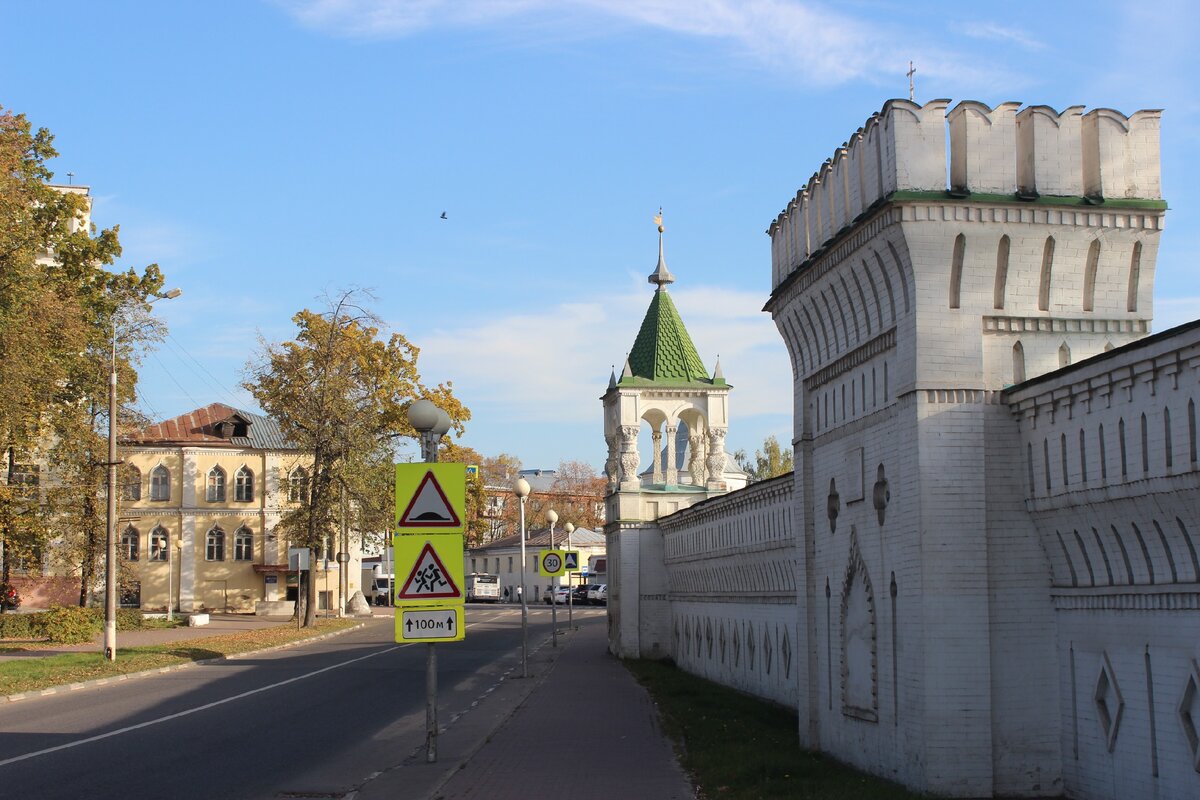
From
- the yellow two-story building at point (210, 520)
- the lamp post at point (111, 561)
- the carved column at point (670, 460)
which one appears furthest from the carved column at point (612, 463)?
the yellow two-story building at point (210, 520)

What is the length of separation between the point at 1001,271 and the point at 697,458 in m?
26.9

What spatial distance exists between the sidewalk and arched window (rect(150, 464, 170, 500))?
157 ft

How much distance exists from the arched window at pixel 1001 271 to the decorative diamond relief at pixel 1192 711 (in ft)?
13.0

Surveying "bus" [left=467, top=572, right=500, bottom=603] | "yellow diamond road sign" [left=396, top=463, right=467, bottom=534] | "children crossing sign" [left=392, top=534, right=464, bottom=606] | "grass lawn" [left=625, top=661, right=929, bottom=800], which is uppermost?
"yellow diamond road sign" [left=396, top=463, right=467, bottom=534]

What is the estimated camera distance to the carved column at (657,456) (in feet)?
122

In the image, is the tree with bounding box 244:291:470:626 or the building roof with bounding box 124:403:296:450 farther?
the building roof with bounding box 124:403:296:450

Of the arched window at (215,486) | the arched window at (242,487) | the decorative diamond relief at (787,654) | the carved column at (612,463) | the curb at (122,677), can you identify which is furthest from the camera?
the arched window at (242,487)

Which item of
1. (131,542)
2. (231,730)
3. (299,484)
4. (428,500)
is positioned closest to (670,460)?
(231,730)

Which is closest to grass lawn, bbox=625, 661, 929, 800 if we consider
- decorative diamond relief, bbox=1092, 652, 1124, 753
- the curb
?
decorative diamond relief, bbox=1092, 652, 1124, 753

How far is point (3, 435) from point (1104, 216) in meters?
33.3

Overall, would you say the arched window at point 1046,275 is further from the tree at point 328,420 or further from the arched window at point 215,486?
the arched window at point 215,486

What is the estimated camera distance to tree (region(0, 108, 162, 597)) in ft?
115

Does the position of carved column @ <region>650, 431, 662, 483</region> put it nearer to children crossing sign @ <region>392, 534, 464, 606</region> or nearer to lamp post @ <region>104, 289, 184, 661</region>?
lamp post @ <region>104, 289, 184, 661</region>

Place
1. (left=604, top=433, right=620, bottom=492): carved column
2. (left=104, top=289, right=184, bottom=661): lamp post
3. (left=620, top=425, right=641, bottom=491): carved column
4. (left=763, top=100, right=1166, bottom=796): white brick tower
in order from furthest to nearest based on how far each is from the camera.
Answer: (left=604, top=433, right=620, bottom=492): carved column → (left=620, top=425, right=641, bottom=491): carved column → (left=104, top=289, right=184, bottom=661): lamp post → (left=763, top=100, right=1166, bottom=796): white brick tower
